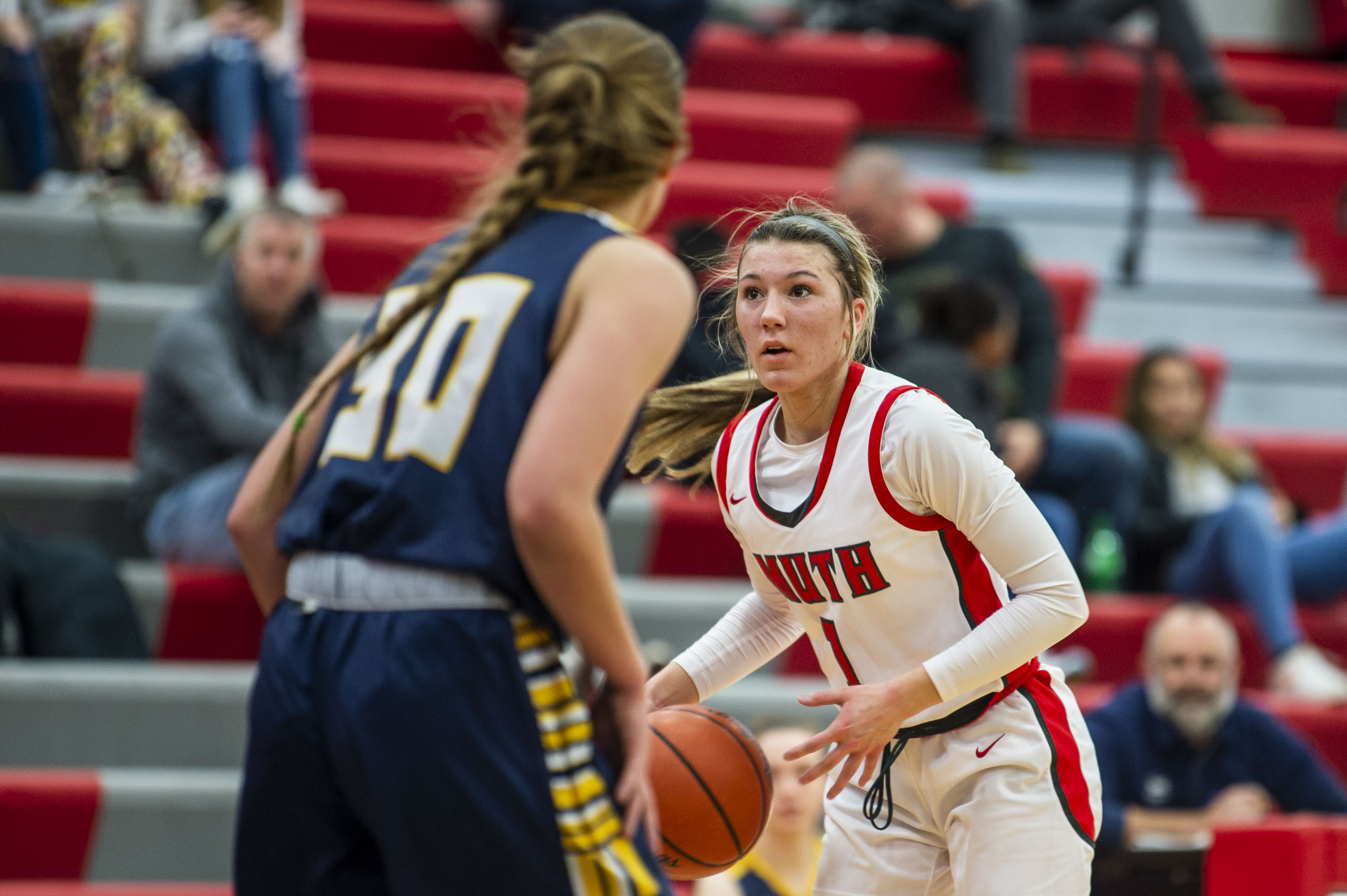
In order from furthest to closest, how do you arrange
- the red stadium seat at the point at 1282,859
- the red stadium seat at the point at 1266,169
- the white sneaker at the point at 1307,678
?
the red stadium seat at the point at 1266,169 → the white sneaker at the point at 1307,678 → the red stadium seat at the point at 1282,859

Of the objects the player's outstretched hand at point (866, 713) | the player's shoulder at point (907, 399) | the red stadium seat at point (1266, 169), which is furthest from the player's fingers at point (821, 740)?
the red stadium seat at point (1266, 169)

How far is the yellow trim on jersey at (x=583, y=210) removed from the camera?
1943 mm

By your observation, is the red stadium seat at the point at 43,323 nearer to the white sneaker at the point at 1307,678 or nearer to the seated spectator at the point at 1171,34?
the white sneaker at the point at 1307,678

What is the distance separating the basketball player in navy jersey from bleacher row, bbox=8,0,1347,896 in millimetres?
443

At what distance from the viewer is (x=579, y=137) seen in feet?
6.39

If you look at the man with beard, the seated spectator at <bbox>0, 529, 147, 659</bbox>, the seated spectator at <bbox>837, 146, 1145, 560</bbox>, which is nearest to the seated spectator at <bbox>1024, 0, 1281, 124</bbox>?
the seated spectator at <bbox>837, 146, 1145, 560</bbox>

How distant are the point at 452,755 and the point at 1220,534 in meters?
4.19

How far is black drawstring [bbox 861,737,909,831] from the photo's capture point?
245 centimetres

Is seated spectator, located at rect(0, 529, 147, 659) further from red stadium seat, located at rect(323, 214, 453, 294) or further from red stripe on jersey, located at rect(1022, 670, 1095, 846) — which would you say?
red stripe on jersey, located at rect(1022, 670, 1095, 846)

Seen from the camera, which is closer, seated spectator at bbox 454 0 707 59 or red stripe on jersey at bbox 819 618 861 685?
red stripe on jersey at bbox 819 618 861 685

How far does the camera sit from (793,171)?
23.5ft

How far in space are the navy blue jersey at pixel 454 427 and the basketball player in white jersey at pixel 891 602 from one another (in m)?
0.47

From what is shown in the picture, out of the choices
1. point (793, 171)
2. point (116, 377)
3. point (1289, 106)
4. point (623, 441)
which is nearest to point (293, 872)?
point (623, 441)

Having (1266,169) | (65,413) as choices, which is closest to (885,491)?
(65,413)
